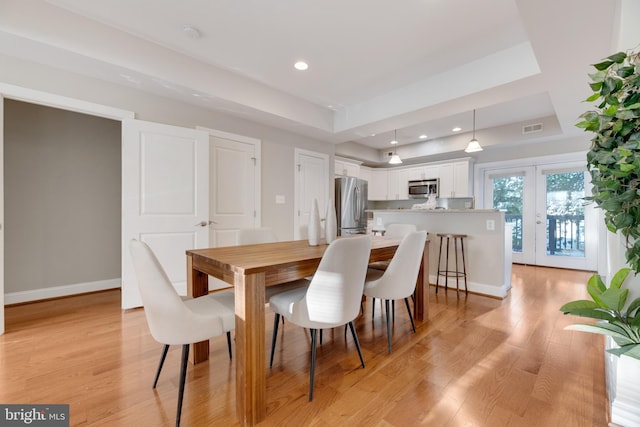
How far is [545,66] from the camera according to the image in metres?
2.41

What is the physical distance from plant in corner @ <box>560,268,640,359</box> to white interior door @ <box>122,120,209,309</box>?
3.29 m

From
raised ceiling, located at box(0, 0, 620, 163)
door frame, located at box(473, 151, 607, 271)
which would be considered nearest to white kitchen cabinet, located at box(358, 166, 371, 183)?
door frame, located at box(473, 151, 607, 271)

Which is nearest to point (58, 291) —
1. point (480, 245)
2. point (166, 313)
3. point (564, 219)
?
point (166, 313)

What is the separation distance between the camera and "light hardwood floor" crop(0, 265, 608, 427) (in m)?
1.40

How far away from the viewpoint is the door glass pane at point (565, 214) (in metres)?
4.90

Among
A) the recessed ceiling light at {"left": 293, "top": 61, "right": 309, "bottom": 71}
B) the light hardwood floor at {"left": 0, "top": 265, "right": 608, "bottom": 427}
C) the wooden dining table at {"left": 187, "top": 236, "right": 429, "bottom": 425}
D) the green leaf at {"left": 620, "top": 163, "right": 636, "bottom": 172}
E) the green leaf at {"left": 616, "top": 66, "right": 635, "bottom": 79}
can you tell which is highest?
the recessed ceiling light at {"left": 293, "top": 61, "right": 309, "bottom": 71}

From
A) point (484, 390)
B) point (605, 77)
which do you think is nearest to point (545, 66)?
point (605, 77)

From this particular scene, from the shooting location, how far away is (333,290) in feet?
4.90

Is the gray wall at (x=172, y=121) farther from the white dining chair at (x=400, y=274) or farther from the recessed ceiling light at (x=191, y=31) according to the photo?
the white dining chair at (x=400, y=274)

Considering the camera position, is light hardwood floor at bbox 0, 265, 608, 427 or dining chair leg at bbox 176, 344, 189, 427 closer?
dining chair leg at bbox 176, 344, 189, 427

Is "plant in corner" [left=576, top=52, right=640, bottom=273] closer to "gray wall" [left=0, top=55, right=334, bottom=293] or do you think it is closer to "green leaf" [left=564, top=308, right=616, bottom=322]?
Result: "green leaf" [left=564, top=308, right=616, bottom=322]

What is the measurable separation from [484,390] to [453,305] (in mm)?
1590

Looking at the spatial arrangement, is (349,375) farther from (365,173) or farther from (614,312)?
(365,173)

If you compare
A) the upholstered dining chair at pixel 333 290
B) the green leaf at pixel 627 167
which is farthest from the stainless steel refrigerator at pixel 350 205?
the green leaf at pixel 627 167
